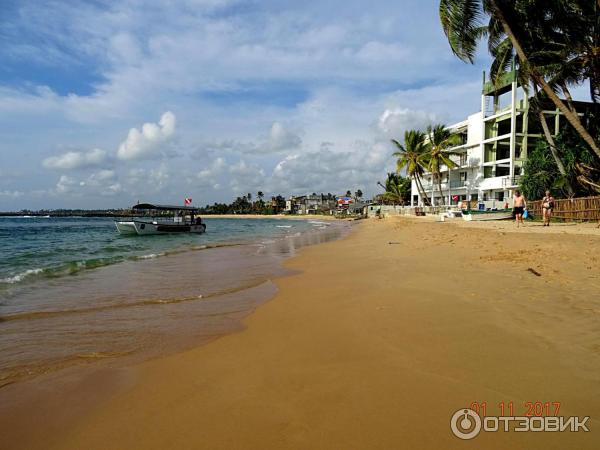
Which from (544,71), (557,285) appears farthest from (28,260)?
(544,71)

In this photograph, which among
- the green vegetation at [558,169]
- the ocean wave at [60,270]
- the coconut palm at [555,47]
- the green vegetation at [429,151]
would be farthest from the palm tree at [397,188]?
the ocean wave at [60,270]

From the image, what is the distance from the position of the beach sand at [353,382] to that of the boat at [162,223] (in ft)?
86.0

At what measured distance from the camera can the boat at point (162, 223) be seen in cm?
2962

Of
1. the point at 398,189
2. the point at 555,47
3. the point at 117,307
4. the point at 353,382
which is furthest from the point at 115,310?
the point at 398,189

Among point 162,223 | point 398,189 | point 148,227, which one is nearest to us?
point 148,227

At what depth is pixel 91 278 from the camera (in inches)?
392

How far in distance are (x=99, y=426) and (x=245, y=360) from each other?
138 centimetres

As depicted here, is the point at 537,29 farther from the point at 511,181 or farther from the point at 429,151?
the point at 429,151

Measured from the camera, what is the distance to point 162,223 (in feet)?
104

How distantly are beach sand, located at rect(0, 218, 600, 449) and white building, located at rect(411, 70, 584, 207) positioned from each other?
1377 inches

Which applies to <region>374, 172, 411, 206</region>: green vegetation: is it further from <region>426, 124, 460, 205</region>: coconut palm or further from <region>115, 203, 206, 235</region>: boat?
<region>115, 203, 206, 235</region>: boat

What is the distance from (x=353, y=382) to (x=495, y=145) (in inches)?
1721

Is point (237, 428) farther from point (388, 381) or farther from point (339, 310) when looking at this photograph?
point (339, 310)

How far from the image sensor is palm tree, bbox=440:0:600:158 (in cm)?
1628
